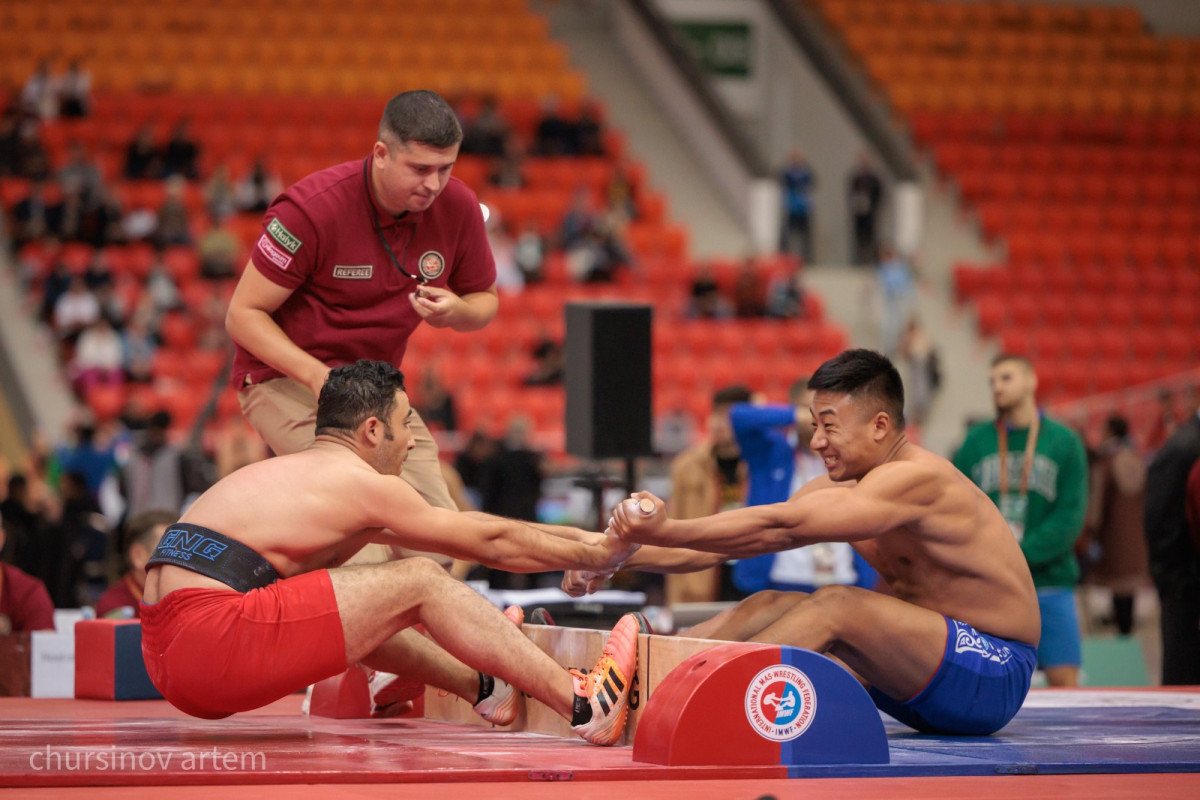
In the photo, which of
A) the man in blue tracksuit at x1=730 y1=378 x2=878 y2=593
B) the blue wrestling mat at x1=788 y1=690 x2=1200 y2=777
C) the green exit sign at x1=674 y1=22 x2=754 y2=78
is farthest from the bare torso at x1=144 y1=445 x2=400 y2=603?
the green exit sign at x1=674 y1=22 x2=754 y2=78

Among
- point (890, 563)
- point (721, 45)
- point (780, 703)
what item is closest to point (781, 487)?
point (890, 563)

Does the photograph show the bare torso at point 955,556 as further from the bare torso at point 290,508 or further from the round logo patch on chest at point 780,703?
the bare torso at point 290,508

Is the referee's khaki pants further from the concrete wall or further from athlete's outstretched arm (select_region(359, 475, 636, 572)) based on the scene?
the concrete wall

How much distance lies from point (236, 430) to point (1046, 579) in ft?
20.6

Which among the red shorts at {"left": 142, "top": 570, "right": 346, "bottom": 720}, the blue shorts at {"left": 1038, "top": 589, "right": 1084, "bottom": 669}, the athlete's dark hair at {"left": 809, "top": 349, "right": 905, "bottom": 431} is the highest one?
the athlete's dark hair at {"left": 809, "top": 349, "right": 905, "bottom": 431}

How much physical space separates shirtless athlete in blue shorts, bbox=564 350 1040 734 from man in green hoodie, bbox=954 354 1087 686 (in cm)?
239

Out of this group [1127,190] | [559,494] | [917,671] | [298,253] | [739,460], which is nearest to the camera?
[917,671]

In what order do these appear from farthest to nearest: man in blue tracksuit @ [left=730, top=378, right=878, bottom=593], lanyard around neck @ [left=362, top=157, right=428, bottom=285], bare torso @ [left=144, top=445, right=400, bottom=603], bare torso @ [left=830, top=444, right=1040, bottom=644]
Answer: man in blue tracksuit @ [left=730, top=378, right=878, bottom=593] < lanyard around neck @ [left=362, top=157, right=428, bottom=285] < bare torso @ [left=830, top=444, right=1040, bottom=644] < bare torso @ [left=144, top=445, right=400, bottom=603]

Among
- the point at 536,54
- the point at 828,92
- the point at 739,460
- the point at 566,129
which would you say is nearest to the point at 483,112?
the point at 566,129

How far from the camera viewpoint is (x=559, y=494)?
13.2 m

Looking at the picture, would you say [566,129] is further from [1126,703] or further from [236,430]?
[1126,703]

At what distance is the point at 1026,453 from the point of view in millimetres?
7637

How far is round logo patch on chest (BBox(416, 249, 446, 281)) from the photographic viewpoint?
18.0 feet

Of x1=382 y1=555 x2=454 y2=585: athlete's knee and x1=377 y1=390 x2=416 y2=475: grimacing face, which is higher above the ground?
x1=377 y1=390 x2=416 y2=475: grimacing face
